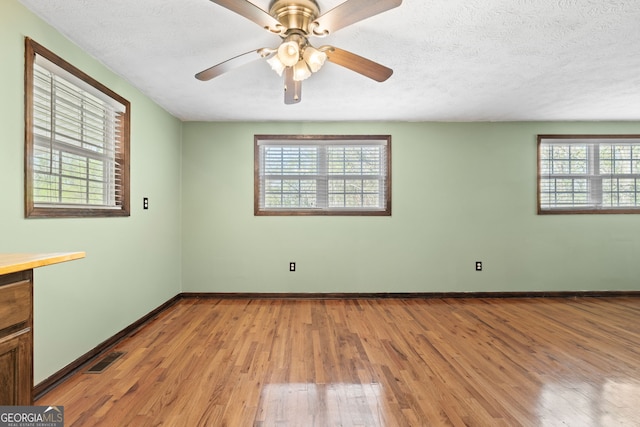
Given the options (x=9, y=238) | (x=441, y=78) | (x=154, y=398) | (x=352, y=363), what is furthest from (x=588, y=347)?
(x=9, y=238)

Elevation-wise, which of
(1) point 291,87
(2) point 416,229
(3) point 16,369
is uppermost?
(1) point 291,87

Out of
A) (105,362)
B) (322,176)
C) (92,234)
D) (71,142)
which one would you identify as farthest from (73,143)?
(322,176)

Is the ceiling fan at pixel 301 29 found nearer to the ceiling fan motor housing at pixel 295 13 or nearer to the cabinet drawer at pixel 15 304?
the ceiling fan motor housing at pixel 295 13

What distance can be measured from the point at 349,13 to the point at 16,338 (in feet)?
6.18

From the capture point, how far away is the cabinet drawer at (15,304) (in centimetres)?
109

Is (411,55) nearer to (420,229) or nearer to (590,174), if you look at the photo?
(420,229)

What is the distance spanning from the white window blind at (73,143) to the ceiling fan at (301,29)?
100 centimetres

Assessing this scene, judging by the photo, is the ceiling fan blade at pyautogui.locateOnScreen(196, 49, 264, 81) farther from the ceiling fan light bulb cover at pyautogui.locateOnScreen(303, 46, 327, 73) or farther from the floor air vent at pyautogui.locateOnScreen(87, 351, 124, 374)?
the floor air vent at pyautogui.locateOnScreen(87, 351, 124, 374)

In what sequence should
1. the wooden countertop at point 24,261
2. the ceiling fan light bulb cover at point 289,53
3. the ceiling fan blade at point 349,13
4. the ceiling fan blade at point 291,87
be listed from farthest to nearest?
the ceiling fan blade at point 291,87 < the ceiling fan light bulb cover at point 289,53 < the ceiling fan blade at point 349,13 < the wooden countertop at point 24,261

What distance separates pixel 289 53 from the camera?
187 cm

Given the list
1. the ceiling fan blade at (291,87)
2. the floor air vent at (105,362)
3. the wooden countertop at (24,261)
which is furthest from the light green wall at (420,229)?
the wooden countertop at (24,261)

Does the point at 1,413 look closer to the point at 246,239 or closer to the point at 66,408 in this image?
the point at 66,408

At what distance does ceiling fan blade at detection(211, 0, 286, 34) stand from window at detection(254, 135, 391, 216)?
105 inches

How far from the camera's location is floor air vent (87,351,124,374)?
239cm
